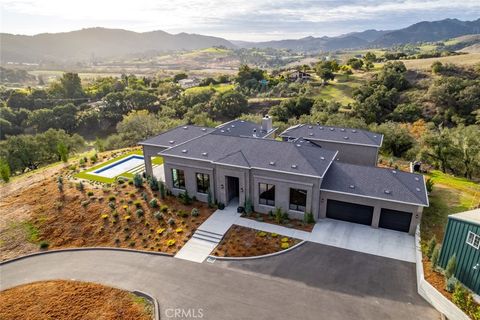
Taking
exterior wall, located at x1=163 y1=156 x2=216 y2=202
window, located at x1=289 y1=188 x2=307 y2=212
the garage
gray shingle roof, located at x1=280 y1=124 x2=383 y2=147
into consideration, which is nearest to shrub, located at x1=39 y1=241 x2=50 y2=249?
exterior wall, located at x1=163 y1=156 x2=216 y2=202

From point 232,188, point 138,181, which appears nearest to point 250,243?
point 232,188

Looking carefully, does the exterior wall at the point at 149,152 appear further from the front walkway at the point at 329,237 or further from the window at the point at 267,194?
the window at the point at 267,194

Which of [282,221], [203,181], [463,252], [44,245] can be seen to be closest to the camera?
[463,252]

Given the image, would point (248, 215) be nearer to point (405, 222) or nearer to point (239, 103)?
point (405, 222)

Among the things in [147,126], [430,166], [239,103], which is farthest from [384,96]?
[147,126]

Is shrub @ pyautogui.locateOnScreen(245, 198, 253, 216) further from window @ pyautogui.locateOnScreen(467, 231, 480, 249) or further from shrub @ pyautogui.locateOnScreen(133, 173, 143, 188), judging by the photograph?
window @ pyautogui.locateOnScreen(467, 231, 480, 249)

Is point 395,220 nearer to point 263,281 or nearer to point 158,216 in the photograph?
point 263,281
